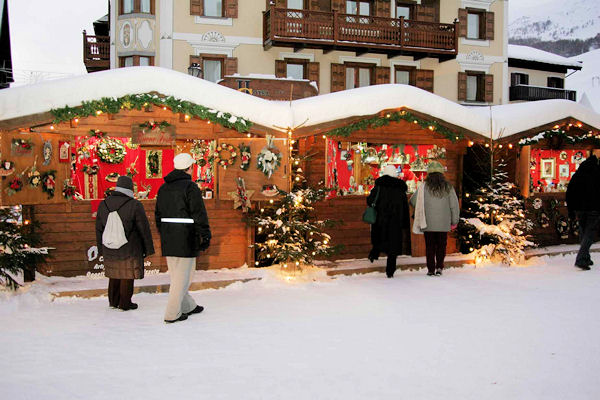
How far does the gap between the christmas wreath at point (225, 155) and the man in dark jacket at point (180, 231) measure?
260cm

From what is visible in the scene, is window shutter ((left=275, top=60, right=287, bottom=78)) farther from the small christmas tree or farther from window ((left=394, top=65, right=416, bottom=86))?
the small christmas tree

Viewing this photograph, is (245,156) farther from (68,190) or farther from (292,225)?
(68,190)

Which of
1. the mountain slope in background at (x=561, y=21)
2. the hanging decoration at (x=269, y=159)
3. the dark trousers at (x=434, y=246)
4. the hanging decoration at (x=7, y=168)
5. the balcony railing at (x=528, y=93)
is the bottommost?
the dark trousers at (x=434, y=246)

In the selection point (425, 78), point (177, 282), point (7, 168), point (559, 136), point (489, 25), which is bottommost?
point (177, 282)

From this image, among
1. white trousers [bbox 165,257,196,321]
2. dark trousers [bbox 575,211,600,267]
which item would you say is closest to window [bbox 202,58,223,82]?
dark trousers [bbox 575,211,600,267]

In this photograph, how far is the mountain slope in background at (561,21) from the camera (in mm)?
143625

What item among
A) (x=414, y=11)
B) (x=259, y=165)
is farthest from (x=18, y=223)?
(x=414, y=11)

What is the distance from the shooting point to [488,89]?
75.5 feet

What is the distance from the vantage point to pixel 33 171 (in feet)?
24.7

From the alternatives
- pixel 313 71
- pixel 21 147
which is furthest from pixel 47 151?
pixel 313 71

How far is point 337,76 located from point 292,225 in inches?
540

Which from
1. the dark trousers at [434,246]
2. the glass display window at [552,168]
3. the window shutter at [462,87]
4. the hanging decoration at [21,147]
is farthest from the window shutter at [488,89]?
the hanging decoration at [21,147]

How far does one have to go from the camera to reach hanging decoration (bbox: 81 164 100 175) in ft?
27.4

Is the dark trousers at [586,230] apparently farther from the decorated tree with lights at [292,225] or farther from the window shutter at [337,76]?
the window shutter at [337,76]
